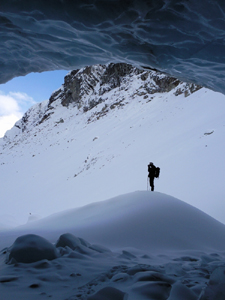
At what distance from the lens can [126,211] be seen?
4.63 metres

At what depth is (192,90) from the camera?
2080 cm

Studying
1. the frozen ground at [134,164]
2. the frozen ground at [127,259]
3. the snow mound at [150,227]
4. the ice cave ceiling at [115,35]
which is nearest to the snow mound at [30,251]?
the frozen ground at [127,259]

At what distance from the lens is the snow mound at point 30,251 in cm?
236

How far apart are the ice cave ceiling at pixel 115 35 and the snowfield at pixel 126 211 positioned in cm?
272

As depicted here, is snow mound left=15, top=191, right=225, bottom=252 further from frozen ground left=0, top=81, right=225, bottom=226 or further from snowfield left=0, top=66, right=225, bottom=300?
frozen ground left=0, top=81, right=225, bottom=226

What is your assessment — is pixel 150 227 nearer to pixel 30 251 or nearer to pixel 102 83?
pixel 30 251

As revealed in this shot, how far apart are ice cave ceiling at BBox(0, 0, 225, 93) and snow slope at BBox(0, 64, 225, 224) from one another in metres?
4.55

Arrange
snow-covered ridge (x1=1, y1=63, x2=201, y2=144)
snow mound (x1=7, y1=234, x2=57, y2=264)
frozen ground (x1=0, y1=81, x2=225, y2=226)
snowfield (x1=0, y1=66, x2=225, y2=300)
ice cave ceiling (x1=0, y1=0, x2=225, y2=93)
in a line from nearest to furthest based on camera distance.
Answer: snowfield (x1=0, y1=66, x2=225, y2=300) < snow mound (x1=7, y1=234, x2=57, y2=264) < ice cave ceiling (x1=0, y1=0, x2=225, y2=93) < frozen ground (x1=0, y1=81, x2=225, y2=226) < snow-covered ridge (x1=1, y1=63, x2=201, y2=144)

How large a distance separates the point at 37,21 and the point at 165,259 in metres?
3.47

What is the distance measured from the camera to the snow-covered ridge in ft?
91.4

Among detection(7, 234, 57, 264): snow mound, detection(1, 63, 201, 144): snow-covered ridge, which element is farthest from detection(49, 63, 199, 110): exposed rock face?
detection(7, 234, 57, 264): snow mound

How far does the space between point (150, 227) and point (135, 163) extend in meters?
7.84

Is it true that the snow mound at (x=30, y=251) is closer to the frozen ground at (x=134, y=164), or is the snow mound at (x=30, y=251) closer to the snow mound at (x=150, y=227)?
the snow mound at (x=150, y=227)

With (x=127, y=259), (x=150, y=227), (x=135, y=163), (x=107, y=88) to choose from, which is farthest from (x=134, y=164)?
(x=107, y=88)
